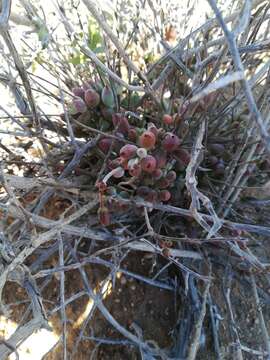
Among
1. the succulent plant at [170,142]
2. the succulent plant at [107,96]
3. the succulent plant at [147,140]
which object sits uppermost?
the succulent plant at [107,96]

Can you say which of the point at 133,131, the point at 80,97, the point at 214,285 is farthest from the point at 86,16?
the point at 214,285

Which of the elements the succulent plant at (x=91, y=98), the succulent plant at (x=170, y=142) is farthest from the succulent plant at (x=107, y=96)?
the succulent plant at (x=170, y=142)

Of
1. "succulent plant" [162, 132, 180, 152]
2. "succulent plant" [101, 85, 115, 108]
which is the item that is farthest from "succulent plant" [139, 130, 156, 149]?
"succulent plant" [101, 85, 115, 108]

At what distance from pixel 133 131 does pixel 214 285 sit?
0.41 meters

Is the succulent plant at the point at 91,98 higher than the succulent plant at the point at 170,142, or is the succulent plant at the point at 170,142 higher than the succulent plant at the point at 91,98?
the succulent plant at the point at 91,98

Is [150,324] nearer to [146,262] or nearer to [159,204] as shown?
[146,262]

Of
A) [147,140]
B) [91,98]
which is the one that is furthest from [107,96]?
[147,140]

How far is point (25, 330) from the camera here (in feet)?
2.12

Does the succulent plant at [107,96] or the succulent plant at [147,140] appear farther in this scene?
the succulent plant at [107,96]

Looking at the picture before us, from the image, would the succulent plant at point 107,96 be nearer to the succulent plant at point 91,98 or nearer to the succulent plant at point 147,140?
the succulent plant at point 91,98

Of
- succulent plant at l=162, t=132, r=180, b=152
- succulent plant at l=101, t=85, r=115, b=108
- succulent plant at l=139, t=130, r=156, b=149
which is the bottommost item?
succulent plant at l=162, t=132, r=180, b=152

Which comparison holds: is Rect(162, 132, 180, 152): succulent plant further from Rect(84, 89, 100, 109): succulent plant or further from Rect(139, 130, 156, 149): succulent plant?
Rect(84, 89, 100, 109): succulent plant

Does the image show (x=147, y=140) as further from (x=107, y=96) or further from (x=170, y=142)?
(x=107, y=96)

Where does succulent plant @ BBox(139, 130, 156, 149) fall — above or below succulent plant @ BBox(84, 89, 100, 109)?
below
